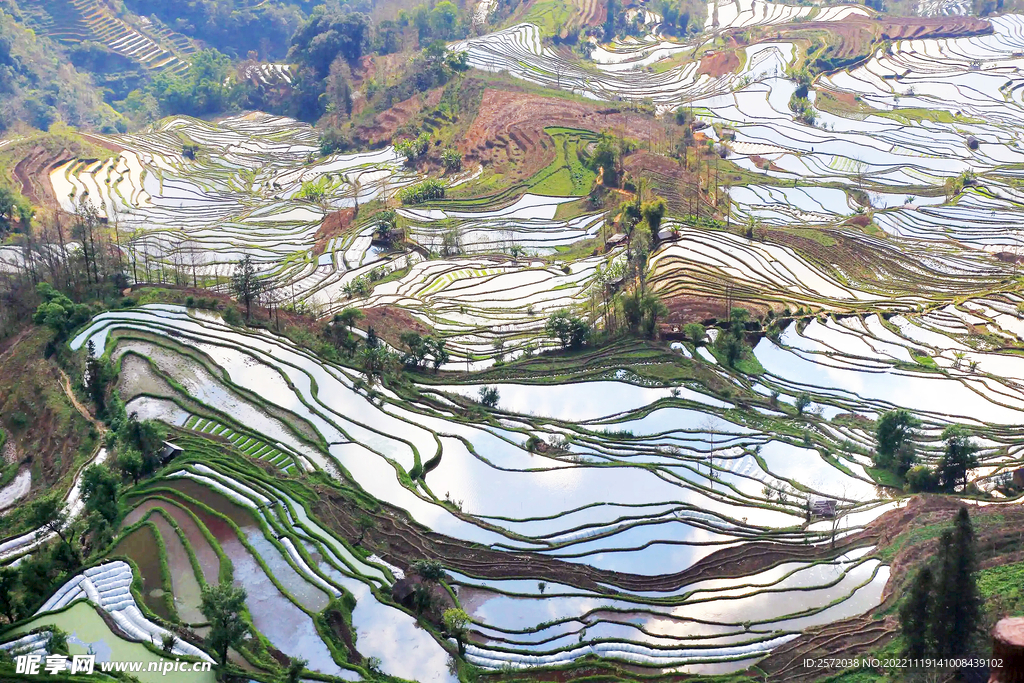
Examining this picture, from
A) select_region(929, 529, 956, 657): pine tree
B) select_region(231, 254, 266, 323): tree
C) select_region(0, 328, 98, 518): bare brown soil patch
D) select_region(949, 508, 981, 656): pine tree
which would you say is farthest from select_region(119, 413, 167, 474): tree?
select_region(949, 508, 981, 656): pine tree

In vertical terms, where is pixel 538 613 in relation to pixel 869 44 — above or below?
below

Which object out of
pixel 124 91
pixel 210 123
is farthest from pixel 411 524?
pixel 124 91

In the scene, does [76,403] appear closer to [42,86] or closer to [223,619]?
[223,619]

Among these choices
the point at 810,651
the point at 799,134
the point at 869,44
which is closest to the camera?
the point at 810,651

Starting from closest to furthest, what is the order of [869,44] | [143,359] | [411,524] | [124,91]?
[411,524]
[143,359]
[869,44]
[124,91]

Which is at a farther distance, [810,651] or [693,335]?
[693,335]

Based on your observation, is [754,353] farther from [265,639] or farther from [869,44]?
[869,44]

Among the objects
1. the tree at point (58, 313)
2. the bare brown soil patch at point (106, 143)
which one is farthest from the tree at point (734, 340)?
the bare brown soil patch at point (106, 143)
